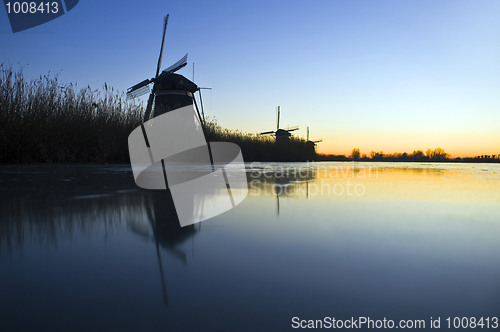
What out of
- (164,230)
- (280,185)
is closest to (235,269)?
(164,230)

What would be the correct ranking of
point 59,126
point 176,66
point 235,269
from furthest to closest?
1. point 176,66
2. point 59,126
3. point 235,269

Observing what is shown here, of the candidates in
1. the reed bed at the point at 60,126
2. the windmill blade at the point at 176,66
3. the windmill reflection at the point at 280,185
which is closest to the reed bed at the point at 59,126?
the reed bed at the point at 60,126

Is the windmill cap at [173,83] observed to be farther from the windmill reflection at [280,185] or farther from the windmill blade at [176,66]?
the windmill reflection at [280,185]

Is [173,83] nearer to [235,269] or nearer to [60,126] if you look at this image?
[60,126]

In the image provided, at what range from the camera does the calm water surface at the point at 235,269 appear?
2.50 ft

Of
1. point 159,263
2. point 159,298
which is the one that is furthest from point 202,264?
point 159,298

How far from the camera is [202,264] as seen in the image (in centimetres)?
107

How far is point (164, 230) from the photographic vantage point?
157 cm

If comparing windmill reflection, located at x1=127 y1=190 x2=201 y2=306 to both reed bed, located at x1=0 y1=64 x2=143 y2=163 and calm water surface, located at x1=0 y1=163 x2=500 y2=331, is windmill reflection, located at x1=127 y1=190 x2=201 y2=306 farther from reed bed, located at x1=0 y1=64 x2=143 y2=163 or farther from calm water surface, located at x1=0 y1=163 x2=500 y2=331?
reed bed, located at x1=0 y1=64 x2=143 y2=163

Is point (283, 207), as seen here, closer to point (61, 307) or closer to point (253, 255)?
point (253, 255)

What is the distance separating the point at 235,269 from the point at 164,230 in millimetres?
648

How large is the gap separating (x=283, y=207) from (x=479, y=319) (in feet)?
5.29

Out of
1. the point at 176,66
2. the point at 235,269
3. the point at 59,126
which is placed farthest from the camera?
the point at 176,66

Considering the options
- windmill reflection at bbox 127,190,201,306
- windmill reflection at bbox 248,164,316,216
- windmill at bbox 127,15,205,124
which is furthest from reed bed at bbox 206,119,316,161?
windmill reflection at bbox 127,190,201,306
